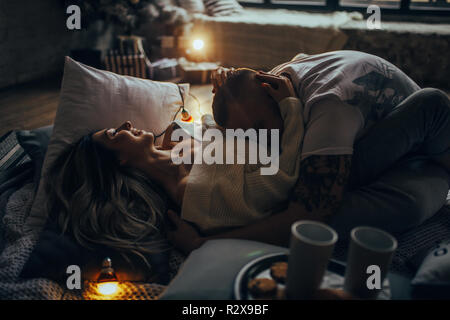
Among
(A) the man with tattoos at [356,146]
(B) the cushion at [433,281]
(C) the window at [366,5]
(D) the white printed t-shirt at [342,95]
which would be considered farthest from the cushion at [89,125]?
(C) the window at [366,5]

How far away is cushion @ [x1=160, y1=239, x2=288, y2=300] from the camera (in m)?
0.84

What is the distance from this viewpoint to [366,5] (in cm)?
440

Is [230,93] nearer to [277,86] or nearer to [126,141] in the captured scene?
[277,86]

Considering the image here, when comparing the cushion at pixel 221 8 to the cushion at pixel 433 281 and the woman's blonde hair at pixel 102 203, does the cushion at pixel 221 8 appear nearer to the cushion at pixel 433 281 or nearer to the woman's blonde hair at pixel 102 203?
the woman's blonde hair at pixel 102 203

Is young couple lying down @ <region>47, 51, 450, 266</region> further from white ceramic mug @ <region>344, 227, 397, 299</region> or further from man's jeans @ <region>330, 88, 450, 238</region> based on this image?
white ceramic mug @ <region>344, 227, 397, 299</region>

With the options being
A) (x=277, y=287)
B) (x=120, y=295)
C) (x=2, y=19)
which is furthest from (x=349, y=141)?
(x=2, y=19)

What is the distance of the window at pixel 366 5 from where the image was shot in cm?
412

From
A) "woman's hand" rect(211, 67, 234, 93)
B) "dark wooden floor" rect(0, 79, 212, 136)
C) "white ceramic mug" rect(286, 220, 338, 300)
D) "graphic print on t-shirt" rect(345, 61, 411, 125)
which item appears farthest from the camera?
"dark wooden floor" rect(0, 79, 212, 136)

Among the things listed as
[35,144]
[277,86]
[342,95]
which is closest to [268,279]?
[342,95]

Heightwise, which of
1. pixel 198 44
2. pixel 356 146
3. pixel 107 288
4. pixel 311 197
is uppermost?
pixel 198 44

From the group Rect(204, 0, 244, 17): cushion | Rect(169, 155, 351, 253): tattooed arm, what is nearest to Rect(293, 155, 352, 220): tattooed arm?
Rect(169, 155, 351, 253): tattooed arm

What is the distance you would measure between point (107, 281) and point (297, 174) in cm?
66

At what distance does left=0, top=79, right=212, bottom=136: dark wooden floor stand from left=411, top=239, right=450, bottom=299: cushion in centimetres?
169

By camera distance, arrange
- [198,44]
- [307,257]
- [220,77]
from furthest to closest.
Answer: [198,44] < [220,77] < [307,257]
